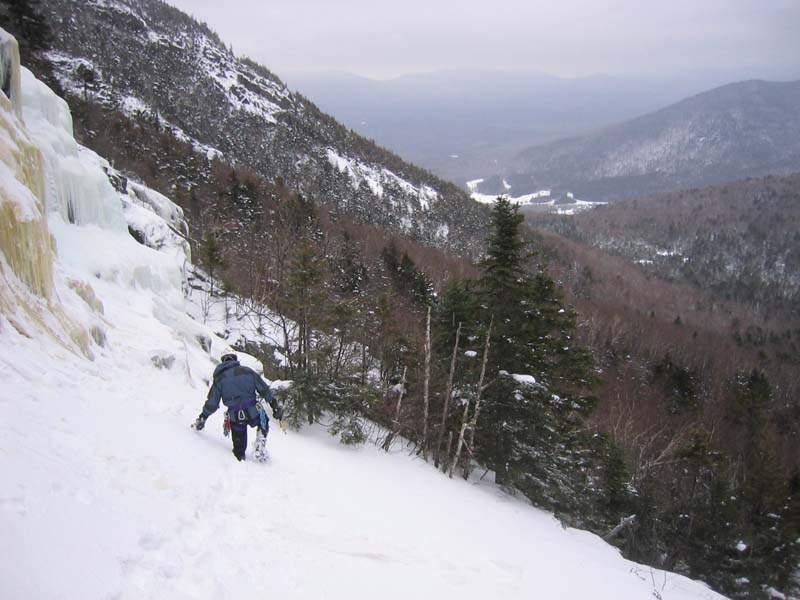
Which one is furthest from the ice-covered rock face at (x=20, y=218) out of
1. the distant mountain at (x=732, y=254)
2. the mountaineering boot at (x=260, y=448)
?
the distant mountain at (x=732, y=254)

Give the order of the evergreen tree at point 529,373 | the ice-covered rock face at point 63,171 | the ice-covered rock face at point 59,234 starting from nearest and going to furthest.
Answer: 1. the ice-covered rock face at point 59,234
2. the ice-covered rock face at point 63,171
3. the evergreen tree at point 529,373

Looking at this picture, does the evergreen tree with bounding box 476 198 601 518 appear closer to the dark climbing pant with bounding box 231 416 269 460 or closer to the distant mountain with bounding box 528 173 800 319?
the dark climbing pant with bounding box 231 416 269 460

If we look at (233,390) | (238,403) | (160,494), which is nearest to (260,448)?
(238,403)

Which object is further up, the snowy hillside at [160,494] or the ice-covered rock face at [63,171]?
the ice-covered rock face at [63,171]

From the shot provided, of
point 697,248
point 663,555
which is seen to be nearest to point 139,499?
point 663,555

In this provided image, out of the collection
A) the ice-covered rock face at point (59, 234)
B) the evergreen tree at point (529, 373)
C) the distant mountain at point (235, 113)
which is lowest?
the evergreen tree at point (529, 373)

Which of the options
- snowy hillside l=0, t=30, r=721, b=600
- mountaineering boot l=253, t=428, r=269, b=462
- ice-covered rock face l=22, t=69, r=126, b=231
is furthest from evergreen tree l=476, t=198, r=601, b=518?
ice-covered rock face l=22, t=69, r=126, b=231

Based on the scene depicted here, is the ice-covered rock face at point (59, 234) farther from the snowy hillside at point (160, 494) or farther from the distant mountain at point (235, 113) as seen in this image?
the distant mountain at point (235, 113)

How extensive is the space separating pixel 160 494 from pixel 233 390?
2248 millimetres

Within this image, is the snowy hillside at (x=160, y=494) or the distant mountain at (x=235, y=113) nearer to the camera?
the snowy hillside at (x=160, y=494)

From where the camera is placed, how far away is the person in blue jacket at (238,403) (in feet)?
21.6

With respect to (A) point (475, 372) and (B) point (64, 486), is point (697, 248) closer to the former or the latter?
(A) point (475, 372)

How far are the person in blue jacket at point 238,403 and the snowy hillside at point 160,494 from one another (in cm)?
33

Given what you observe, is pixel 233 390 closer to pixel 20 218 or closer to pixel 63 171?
pixel 20 218
